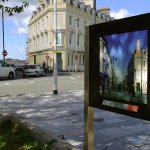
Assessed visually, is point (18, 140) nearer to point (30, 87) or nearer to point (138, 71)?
point (138, 71)

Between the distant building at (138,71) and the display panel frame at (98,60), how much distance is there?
0.30 feet

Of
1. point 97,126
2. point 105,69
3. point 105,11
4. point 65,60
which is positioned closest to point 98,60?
point 105,69

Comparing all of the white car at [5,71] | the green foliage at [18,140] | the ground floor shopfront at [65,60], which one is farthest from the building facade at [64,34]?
the green foliage at [18,140]

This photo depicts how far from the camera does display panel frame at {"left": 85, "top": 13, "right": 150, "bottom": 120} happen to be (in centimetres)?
413

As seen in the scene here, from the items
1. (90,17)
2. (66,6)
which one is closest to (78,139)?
(66,6)

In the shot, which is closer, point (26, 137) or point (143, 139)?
point (26, 137)

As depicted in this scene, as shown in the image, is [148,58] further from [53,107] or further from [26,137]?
[53,107]

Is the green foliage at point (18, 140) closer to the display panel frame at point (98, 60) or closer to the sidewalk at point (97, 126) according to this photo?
the sidewalk at point (97, 126)

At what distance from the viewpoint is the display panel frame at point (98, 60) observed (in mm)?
4133

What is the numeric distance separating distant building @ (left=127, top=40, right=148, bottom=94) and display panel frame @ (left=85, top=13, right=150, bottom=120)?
9cm

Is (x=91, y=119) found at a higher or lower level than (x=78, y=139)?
higher

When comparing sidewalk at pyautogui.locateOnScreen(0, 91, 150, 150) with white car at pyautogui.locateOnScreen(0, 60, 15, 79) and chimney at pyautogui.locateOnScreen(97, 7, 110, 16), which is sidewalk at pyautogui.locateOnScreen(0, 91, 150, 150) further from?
chimney at pyautogui.locateOnScreen(97, 7, 110, 16)

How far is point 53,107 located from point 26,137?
21.4 feet

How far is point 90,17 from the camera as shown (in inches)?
3076
